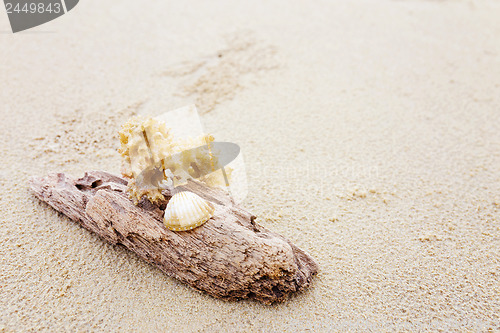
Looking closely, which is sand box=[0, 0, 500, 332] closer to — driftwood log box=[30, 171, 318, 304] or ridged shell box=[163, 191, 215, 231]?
driftwood log box=[30, 171, 318, 304]

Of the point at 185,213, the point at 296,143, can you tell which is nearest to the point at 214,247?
the point at 185,213

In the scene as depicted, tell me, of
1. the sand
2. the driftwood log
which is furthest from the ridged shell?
the sand

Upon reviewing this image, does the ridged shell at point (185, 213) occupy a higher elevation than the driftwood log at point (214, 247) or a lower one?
higher

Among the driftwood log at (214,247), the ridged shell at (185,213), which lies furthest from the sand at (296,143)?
the ridged shell at (185,213)

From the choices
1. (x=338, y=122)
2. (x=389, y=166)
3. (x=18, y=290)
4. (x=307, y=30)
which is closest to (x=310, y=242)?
(x=389, y=166)

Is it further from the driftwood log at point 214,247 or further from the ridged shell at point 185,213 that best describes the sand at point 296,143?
the ridged shell at point 185,213

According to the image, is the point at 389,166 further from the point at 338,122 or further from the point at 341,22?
the point at 341,22
